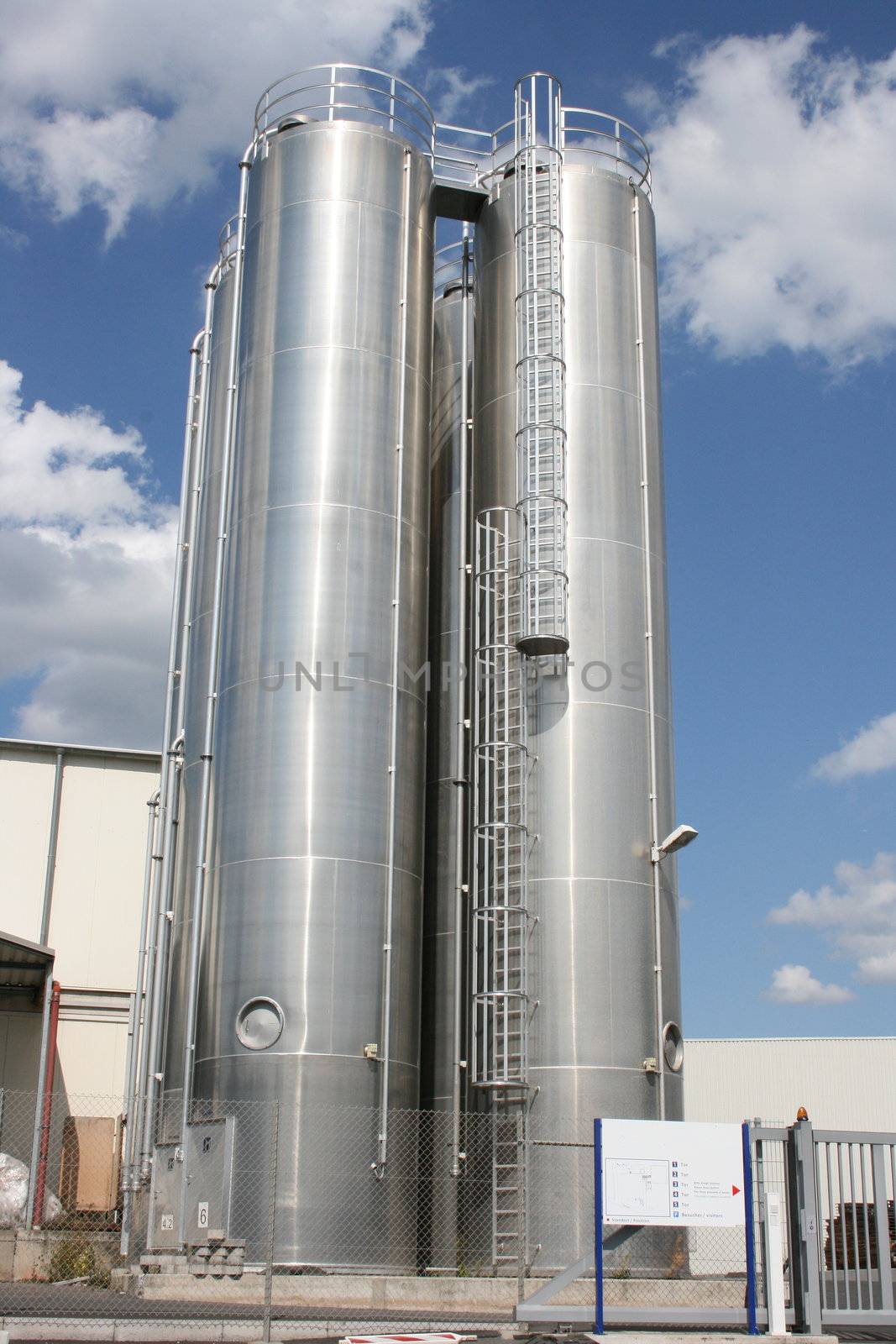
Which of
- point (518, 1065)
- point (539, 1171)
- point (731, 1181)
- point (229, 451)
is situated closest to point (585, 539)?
point (229, 451)

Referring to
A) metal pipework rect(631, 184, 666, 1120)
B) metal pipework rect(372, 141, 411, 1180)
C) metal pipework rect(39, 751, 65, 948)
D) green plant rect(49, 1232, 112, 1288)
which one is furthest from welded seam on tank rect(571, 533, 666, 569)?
metal pipework rect(39, 751, 65, 948)

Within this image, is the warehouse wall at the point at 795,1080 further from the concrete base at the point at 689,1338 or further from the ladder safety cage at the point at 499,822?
the concrete base at the point at 689,1338

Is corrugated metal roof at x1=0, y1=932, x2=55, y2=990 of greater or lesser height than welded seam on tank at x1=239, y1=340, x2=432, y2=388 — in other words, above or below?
below

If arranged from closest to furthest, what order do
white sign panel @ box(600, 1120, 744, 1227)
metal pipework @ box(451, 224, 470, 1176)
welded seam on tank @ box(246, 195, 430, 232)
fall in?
white sign panel @ box(600, 1120, 744, 1227) < metal pipework @ box(451, 224, 470, 1176) < welded seam on tank @ box(246, 195, 430, 232)

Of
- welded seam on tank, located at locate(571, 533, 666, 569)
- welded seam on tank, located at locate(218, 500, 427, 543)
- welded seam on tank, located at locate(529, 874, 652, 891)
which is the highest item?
welded seam on tank, located at locate(218, 500, 427, 543)

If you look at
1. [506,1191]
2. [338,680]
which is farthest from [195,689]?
[506,1191]

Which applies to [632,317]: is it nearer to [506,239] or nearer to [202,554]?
[506,239]

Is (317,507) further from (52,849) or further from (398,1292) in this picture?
(52,849)

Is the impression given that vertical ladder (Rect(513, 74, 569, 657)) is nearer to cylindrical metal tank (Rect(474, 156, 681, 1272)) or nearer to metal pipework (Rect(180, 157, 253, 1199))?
cylindrical metal tank (Rect(474, 156, 681, 1272))

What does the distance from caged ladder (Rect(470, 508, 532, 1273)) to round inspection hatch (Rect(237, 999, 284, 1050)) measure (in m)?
3.32

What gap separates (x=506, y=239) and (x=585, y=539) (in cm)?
636

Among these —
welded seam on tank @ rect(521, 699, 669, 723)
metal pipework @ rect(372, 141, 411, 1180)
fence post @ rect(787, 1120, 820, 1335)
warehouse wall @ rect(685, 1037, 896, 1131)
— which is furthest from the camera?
warehouse wall @ rect(685, 1037, 896, 1131)

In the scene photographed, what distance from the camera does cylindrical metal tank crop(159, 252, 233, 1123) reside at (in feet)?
76.2

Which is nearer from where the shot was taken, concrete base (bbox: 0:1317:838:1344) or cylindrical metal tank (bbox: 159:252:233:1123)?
concrete base (bbox: 0:1317:838:1344)
